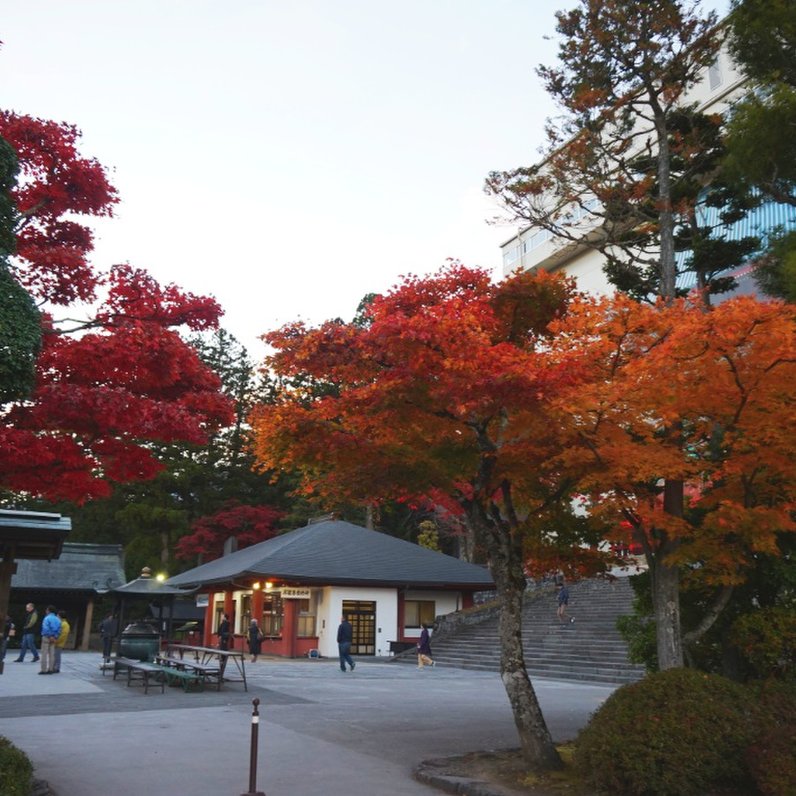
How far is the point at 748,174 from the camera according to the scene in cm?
1458

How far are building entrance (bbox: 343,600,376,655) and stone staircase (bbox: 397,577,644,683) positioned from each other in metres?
2.70

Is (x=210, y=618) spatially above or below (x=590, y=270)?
below

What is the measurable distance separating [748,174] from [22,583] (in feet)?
111

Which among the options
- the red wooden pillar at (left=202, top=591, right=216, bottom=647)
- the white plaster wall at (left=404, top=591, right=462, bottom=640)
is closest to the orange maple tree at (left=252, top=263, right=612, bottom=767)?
the white plaster wall at (left=404, top=591, right=462, bottom=640)

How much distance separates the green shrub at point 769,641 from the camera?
905 centimetres

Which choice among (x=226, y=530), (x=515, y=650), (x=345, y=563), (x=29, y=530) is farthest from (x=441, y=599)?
(x=29, y=530)

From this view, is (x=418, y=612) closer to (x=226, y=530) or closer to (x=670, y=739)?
(x=226, y=530)

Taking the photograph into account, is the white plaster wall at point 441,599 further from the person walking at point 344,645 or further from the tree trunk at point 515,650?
the tree trunk at point 515,650

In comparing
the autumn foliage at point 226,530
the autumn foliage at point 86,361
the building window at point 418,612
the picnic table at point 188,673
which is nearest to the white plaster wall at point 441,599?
the building window at point 418,612

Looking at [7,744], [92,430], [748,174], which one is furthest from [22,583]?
[748,174]

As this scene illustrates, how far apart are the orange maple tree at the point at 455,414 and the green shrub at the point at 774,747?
2.41 m

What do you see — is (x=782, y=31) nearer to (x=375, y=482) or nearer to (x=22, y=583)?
(x=375, y=482)

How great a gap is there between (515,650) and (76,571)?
32770mm

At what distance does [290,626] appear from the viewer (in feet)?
103
